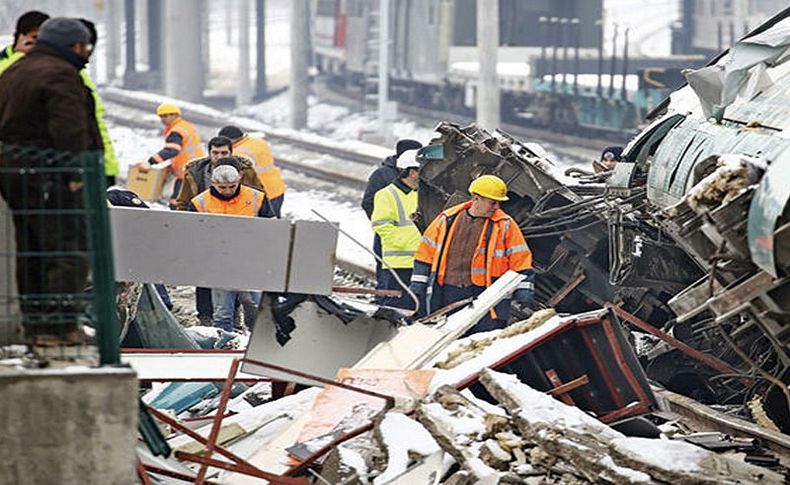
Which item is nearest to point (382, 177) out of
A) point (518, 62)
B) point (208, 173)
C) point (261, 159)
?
point (208, 173)

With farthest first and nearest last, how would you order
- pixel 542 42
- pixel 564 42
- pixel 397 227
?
pixel 542 42, pixel 564 42, pixel 397 227

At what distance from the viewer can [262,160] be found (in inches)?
663

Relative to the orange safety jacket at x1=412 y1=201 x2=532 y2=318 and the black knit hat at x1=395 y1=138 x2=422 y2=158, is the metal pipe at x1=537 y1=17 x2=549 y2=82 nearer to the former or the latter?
the black knit hat at x1=395 y1=138 x2=422 y2=158

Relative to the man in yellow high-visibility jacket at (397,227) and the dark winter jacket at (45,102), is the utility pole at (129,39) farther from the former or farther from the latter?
the dark winter jacket at (45,102)

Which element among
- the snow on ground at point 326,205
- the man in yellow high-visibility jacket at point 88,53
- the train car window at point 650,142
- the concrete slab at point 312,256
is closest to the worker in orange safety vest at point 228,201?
the train car window at point 650,142

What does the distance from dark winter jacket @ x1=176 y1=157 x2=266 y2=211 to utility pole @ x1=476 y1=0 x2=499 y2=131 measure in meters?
16.2

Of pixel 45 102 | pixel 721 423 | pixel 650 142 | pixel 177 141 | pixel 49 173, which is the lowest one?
pixel 721 423

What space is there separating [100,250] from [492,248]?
5.42m

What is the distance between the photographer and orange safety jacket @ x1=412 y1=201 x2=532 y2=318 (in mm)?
11594

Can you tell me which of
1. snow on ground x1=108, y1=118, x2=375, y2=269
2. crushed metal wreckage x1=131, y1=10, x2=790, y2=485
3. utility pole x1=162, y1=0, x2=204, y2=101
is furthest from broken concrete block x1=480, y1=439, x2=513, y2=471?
utility pole x1=162, y1=0, x2=204, y2=101

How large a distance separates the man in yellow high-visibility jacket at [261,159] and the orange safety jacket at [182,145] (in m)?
2.20

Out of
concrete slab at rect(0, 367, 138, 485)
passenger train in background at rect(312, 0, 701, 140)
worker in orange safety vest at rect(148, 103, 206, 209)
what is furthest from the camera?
passenger train in background at rect(312, 0, 701, 140)

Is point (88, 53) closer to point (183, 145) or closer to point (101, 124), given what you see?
point (101, 124)

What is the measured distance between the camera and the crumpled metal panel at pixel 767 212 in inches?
294
